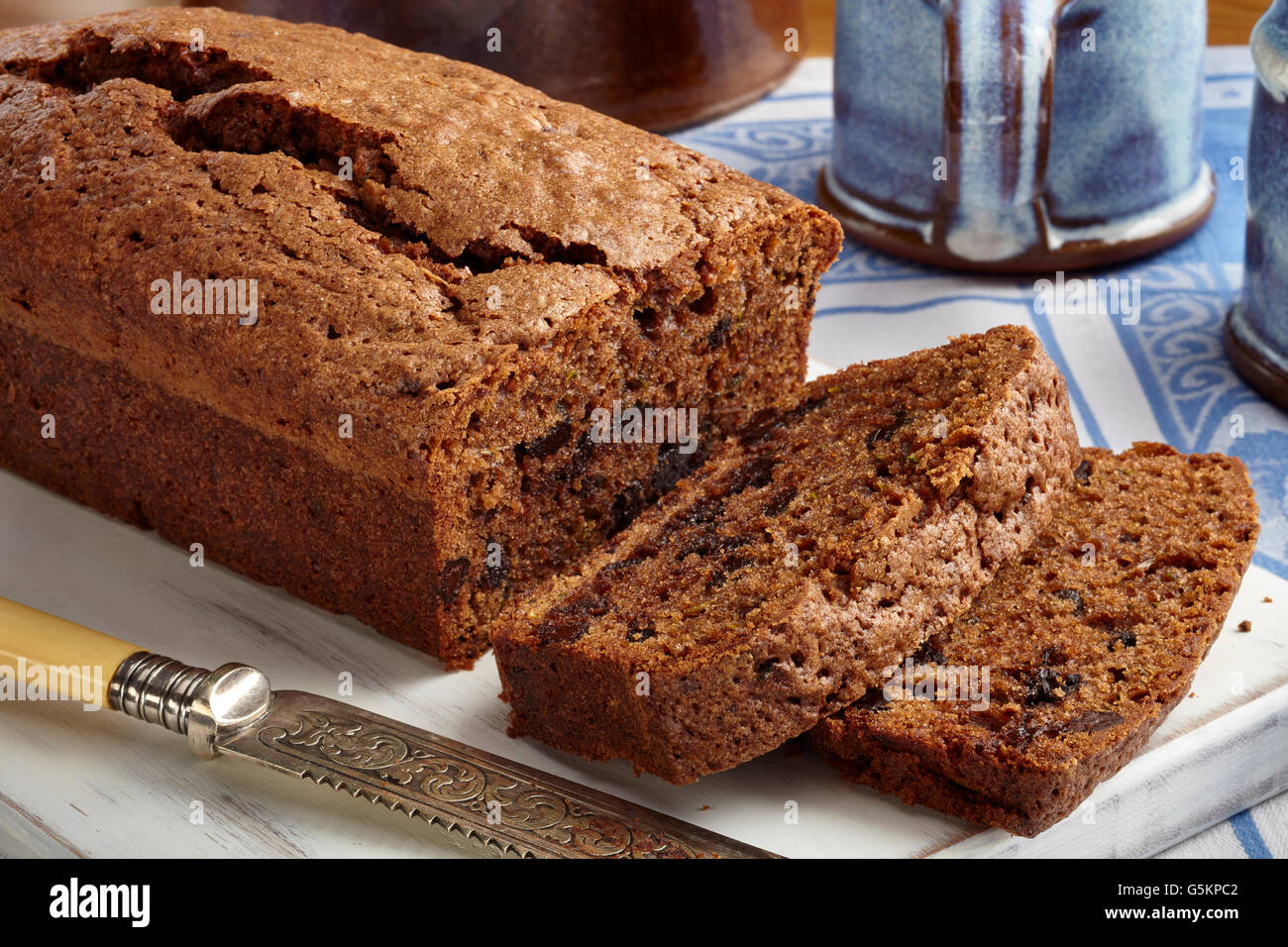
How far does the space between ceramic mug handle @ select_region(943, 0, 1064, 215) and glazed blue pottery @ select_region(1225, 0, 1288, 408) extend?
1.52ft

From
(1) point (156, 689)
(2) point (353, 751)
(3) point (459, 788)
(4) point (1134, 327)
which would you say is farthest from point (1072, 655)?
(4) point (1134, 327)

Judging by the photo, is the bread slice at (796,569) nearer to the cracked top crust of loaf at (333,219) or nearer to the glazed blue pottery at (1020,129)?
the cracked top crust of loaf at (333,219)

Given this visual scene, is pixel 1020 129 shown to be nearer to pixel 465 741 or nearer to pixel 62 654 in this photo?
pixel 465 741

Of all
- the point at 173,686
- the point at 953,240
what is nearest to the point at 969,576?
the point at 173,686

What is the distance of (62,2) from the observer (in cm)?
546

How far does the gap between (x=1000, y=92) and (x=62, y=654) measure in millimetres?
2378

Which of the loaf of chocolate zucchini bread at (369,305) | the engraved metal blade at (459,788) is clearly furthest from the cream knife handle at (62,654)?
the loaf of chocolate zucchini bread at (369,305)

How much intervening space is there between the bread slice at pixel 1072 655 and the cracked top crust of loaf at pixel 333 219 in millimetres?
779

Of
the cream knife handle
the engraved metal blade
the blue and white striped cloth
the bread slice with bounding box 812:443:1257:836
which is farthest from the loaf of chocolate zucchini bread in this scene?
the blue and white striped cloth

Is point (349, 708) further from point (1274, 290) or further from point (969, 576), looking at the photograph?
point (1274, 290)

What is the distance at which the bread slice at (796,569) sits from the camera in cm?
224

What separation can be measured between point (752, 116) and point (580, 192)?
2232 millimetres

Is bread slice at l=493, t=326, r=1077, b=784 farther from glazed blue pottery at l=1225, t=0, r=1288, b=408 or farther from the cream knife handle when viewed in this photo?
glazed blue pottery at l=1225, t=0, r=1288, b=408

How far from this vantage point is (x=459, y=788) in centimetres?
227
